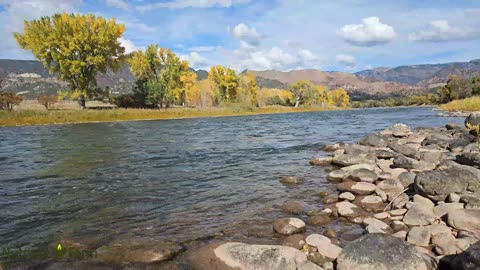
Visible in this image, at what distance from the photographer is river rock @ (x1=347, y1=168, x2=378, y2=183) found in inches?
466

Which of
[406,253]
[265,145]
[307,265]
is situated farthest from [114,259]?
[265,145]

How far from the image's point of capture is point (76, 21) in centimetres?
5512

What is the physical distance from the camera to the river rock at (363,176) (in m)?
11.8

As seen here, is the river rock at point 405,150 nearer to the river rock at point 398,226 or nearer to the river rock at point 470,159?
the river rock at point 470,159

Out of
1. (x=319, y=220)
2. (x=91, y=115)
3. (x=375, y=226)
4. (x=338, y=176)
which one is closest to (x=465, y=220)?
(x=375, y=226)

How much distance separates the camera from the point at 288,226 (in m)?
8.05

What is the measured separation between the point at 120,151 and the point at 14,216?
40.2ft

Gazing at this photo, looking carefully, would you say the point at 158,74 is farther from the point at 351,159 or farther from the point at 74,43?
the point at 351,159

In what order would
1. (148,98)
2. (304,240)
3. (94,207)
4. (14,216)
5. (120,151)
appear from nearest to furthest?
1. (304,240)
2. (14,216)
3. (94,207)
4. (120,151)
5. (148,98)

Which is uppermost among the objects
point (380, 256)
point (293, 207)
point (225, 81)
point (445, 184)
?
point (225, 81)

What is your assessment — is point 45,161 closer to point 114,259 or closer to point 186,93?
point 114,259

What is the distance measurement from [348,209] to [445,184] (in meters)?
2.65

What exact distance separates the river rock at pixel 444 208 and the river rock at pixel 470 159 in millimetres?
4019

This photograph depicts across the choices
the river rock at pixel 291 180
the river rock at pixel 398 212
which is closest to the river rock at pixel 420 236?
the river rock at pixel 398 212
